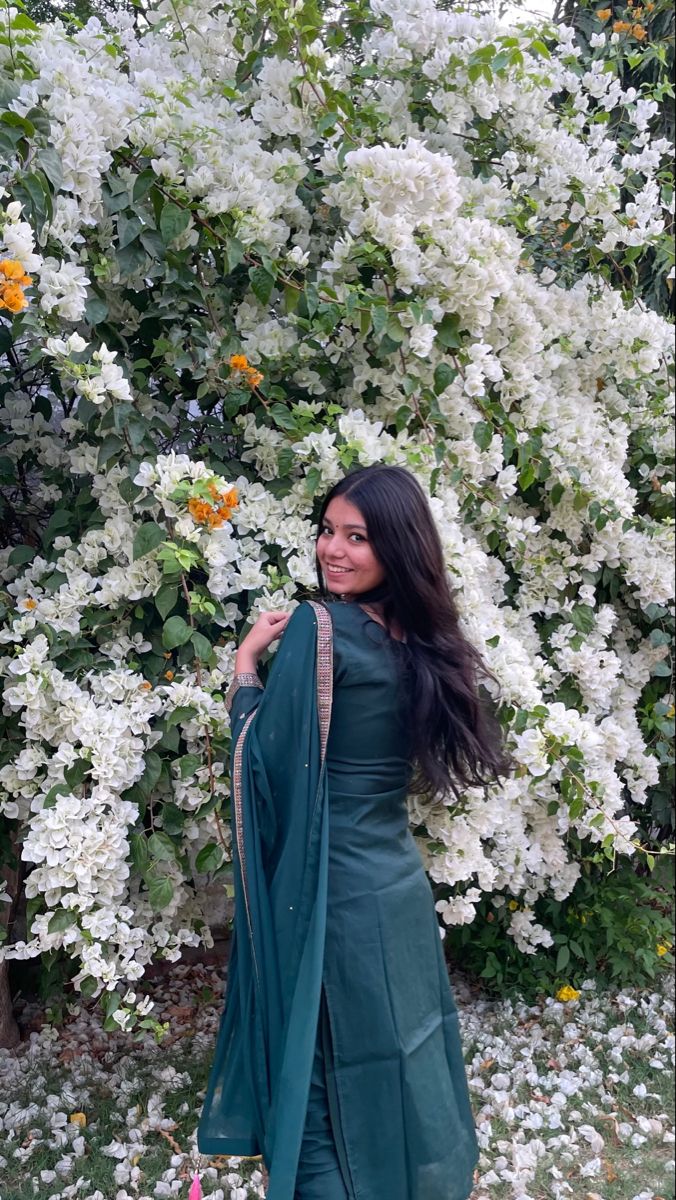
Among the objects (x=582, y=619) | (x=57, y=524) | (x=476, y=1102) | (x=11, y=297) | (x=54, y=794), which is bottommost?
(x=476, y=1102)

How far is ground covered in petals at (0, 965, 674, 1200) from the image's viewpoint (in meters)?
2.29

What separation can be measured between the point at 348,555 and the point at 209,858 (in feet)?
2.44

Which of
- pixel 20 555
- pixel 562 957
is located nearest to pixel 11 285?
pixel 20 555

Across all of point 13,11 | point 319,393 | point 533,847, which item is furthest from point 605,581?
point 13,11

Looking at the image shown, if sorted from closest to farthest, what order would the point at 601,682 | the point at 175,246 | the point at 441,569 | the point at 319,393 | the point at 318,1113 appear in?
the point at 318,1113 → the point at 441,569 → the point at 175,246 → the point at 319,393 → the point at 601,682

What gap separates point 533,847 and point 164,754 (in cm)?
120

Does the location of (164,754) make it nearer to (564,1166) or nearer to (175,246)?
(175,246)

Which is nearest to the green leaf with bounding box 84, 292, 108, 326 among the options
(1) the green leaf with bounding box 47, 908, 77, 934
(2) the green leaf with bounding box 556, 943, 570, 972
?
(1) the green leaf with bounding box 47, 908, 77, 934

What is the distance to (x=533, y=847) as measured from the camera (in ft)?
8.77

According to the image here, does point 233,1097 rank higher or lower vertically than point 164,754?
lower

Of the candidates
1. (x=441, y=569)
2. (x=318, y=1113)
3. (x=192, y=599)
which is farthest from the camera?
(x=192, y=599)

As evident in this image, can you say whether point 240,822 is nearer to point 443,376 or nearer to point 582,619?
point 443,376

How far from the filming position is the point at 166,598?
183cm

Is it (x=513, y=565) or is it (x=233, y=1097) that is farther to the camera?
(x=513, y=565)
